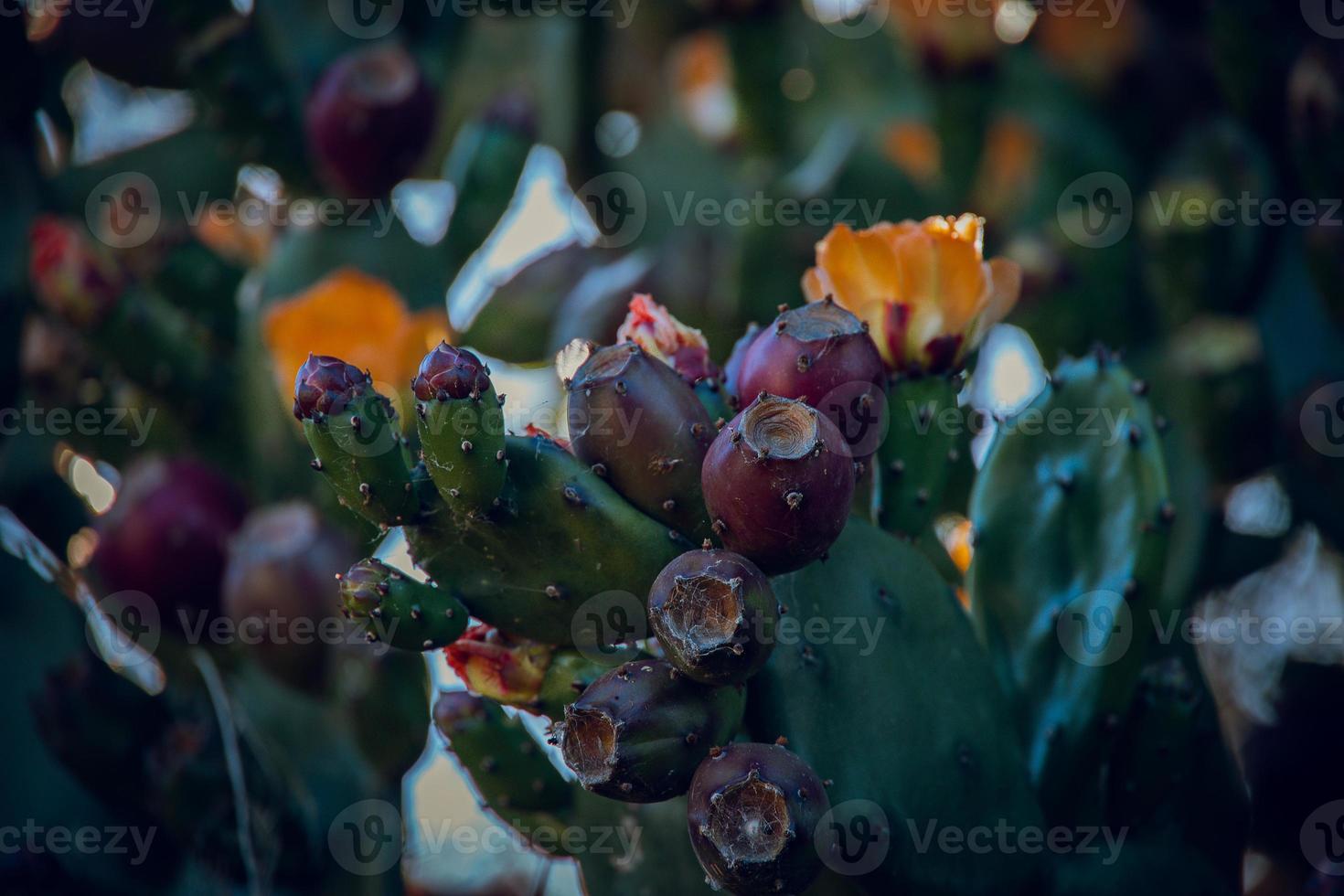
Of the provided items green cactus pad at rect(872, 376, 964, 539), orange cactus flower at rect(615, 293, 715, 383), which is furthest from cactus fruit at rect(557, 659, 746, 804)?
green cactus pad at rect(872, 376, 964, 539)

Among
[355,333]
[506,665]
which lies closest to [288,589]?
[355,333]

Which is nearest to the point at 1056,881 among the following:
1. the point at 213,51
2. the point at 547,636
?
the point at 547,636

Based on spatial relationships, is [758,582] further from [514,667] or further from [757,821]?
[514,667]

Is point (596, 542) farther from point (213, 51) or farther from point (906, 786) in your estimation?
point (213, 51)

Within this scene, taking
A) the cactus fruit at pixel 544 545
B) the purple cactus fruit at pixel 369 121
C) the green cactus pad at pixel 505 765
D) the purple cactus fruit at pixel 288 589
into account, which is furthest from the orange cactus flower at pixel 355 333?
the cactus fruit at pixel 544 545

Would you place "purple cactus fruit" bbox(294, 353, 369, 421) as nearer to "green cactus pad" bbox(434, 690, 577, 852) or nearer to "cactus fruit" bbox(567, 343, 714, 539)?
"cactus fruit" bbox(567, 343, 714, 539)
